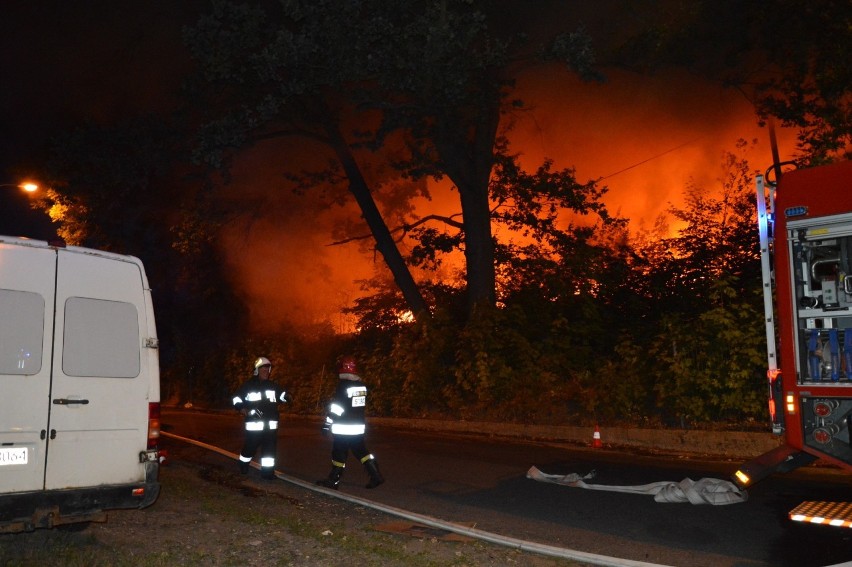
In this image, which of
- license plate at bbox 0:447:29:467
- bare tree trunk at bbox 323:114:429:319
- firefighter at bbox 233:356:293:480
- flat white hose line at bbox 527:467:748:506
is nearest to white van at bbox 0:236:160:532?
license plate at bbox 0:447:29:467

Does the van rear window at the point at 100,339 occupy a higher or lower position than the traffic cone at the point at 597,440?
higher

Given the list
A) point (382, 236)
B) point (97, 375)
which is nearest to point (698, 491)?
point (97, 375)

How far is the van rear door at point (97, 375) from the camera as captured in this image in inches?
225

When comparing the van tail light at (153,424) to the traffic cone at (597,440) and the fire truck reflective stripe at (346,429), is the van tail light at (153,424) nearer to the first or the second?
the fire truck reflective stripe at (346,429)

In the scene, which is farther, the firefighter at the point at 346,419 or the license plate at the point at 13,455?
the firefighter at the point at 346,419

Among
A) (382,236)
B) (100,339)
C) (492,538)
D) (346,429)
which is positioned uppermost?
(382,236)

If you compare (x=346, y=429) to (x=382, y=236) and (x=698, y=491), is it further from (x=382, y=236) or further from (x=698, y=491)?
(x=382, y=236)

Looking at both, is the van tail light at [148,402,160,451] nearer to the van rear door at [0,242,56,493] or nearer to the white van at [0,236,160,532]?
the white van at [0,236,160,532]

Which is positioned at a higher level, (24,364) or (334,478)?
(24,364)

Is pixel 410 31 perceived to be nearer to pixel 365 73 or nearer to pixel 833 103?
pixel 365 73

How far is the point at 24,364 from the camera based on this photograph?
217 inches

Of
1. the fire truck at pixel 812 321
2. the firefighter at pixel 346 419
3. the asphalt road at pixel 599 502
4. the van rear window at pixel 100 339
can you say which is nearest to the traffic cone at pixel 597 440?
the asphalt road at pixel 599 502

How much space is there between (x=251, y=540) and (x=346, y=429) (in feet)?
7.98

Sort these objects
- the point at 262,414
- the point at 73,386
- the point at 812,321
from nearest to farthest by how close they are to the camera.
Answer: the point at 73,386 → the point at 812,321 → the point at 262,414
